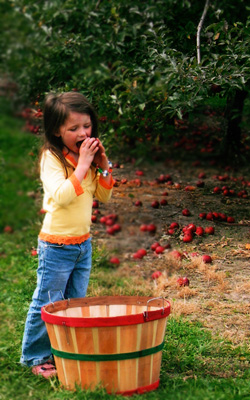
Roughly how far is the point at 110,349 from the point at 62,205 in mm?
730

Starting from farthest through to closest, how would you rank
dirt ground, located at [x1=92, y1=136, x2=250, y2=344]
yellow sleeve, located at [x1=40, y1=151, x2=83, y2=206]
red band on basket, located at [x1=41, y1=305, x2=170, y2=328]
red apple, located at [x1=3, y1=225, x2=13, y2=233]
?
red apple, located at [x1=3, y1=225, x2=13, y2=233], dirt ground, located at [x1=92, y1=136, x2=250, y2=344], yellow sleeve, located at [x1=40, y1=151, x2=83, y2=206], red band on basket, located at [x1=41, y1=305, x2=170, y2=328]

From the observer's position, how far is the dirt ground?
3812 millimetres

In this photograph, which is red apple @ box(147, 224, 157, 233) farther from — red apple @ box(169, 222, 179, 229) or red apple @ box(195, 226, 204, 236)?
red apple @ box(195, 226, 204, 236)

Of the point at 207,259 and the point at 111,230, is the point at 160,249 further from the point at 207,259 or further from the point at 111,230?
the point at 111,230

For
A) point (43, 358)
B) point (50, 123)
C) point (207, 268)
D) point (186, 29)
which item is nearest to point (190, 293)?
point (207, 268)

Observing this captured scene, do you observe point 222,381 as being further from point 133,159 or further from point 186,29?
point 133,159

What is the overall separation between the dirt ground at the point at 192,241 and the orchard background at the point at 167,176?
0.03 ft

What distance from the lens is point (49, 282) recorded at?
3012 millimetres

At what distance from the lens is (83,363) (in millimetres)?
2672

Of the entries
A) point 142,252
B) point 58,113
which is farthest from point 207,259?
point 58,113

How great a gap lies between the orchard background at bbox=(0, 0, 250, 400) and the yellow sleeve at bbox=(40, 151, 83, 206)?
875 mm

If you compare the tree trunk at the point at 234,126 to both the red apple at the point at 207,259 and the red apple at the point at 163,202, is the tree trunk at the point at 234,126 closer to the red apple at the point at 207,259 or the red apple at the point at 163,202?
the red apple at the point at 163,202

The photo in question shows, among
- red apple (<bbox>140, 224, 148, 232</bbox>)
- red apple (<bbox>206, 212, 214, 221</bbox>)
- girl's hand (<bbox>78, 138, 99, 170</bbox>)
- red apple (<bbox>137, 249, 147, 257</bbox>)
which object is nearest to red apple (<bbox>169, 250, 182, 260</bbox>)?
red apple (<bbox>206, 212, 214, 221</bbox>)

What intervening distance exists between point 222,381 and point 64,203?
112cm
